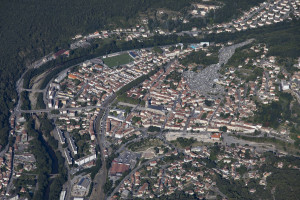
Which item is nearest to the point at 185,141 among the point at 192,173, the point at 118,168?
the point at 192,173

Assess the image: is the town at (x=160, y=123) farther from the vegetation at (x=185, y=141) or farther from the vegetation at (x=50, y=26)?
the vegetation at (x=50, y=26)

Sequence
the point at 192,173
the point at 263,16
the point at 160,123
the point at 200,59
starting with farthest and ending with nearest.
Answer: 1. the point at 263,16
2. the point at 200,59
3. the point at 160,123
4. the point at 192,173

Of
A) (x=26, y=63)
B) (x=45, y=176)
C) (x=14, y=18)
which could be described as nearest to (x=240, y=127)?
(x=45, y=176)

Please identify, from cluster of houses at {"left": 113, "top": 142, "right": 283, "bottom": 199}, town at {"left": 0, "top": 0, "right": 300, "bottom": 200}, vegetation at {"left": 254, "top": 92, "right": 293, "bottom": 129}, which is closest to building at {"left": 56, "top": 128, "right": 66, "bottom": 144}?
town at {"left": 0, "top": 0, "right": 300, "bottom": 200}

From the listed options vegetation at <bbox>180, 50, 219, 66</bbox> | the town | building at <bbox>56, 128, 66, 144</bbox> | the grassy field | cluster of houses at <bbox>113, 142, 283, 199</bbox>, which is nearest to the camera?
cluster of houses at <bbox>113, 142, 283, 199</bbox>

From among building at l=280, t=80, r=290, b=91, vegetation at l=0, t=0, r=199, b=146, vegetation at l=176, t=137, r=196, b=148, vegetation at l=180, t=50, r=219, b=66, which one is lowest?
vegetation at l=176, t=137, r=196, b=148

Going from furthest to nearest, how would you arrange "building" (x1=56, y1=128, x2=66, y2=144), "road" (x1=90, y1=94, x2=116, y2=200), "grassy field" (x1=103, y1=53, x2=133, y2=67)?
"grassy field" (x1=103, y1=53, x2=133, y2=67), "building" (x1=56, y1=128, x2=66, y2=144), "road" (x1=90, y1=94, x2=116, y2=200)

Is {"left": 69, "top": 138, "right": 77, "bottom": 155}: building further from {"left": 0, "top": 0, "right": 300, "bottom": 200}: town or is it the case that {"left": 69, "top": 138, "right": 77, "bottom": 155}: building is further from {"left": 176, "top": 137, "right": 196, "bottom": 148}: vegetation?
{"left": 176, "top": 137, "right": 196, "bottom": 148}: vegetation

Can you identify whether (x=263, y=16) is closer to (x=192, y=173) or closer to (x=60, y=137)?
(x=192, y=173)

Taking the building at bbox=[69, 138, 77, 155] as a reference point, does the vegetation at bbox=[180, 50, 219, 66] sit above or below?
above

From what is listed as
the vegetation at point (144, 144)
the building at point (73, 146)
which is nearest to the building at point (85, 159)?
the building at point (73, 146)
